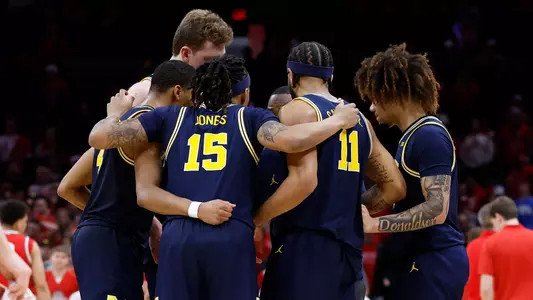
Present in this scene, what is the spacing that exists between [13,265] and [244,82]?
2.27 m

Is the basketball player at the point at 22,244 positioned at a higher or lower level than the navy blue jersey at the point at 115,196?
lower

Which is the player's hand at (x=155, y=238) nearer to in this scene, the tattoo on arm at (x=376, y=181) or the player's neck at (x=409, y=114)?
the tattoo on arm at (x=376, y=181)

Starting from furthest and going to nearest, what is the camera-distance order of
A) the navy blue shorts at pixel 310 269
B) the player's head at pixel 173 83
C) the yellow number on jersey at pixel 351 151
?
the player's head at pixel 173 83, the yellow number on jersey at pixel 351 151, the navy blue shorts at pixel 310 269

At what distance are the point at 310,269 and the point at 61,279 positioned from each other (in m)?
6.14

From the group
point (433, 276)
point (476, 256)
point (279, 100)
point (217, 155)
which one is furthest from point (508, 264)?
point (217, 155)

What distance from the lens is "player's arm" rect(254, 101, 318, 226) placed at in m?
5.55

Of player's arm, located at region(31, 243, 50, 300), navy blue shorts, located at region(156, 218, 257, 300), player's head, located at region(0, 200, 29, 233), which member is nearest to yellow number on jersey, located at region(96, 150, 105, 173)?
navy blue shorts, located at region(156, 218, 257, 300)

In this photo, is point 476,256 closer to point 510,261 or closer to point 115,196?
point 510,261

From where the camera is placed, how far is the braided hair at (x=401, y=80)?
20.7 feet

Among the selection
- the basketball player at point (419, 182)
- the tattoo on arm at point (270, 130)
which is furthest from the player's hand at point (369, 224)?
the tattoo on arm at point (270, 130)

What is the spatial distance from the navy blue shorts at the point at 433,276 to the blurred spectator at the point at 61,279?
5780mm

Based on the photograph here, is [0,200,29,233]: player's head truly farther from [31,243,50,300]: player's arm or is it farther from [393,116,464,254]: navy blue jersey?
[393,116,464,254]: navy blue jersey

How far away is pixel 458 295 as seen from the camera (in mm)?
6234

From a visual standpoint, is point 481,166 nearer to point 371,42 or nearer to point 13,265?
point 371,42
